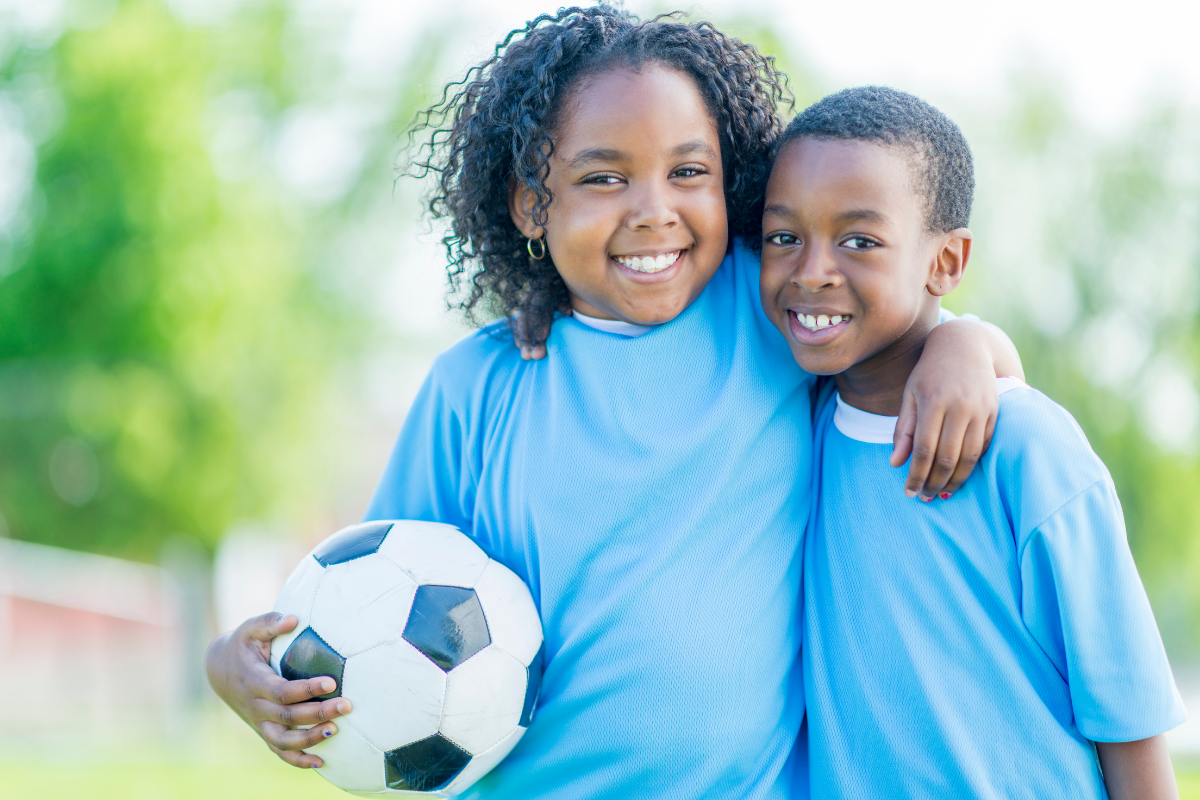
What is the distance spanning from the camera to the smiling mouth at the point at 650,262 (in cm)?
217

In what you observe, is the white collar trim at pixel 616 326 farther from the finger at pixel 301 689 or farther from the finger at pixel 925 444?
the finger at pixel 301 689

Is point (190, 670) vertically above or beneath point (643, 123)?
beneath

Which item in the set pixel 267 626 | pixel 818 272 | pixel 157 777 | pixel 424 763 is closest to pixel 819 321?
pixel 818 272

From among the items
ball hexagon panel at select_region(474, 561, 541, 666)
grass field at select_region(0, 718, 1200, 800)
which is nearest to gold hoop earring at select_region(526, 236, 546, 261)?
ball hexagon panel at select_region(474, 561, 541, 666)

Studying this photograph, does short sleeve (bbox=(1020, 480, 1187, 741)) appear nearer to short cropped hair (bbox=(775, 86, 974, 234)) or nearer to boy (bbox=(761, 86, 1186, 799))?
boy (bbox=(761, 86, 1186, 799))

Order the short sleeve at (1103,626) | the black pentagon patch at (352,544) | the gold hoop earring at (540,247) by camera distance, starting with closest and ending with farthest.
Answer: the short sleeve at (1103,626), the black pentagon patch at (352,544), the gold hoop earring at (540,247)

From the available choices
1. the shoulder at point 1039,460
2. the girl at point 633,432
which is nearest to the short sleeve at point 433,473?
the girl at point 633,432

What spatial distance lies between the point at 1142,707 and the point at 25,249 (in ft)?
58.1

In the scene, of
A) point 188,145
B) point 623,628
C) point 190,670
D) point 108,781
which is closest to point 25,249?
point 188,145

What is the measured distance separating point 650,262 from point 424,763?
A: 111 centimetres

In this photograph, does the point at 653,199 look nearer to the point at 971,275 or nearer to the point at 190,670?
the point at 971,275

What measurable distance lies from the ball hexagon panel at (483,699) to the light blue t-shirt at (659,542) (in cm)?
A: 11

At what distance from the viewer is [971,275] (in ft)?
42.2

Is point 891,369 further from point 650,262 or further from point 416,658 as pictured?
point 416,658
